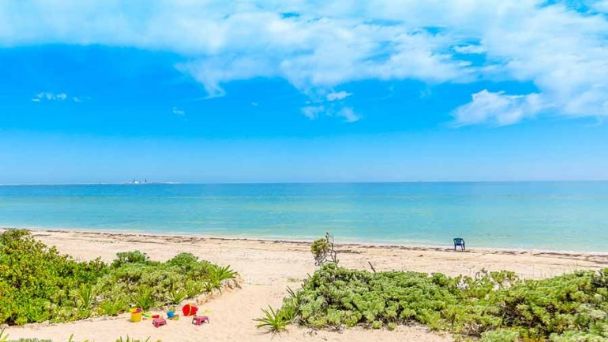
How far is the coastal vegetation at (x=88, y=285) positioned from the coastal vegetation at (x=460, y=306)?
3.02 meters

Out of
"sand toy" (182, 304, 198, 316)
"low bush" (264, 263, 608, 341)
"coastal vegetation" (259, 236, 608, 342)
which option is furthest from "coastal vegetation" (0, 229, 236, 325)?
"low bush" (264, 263, 608, 341)

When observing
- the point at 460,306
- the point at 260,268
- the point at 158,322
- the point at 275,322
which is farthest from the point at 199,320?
the point at 260,268

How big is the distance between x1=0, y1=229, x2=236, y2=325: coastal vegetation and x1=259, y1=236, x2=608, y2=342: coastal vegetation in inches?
119

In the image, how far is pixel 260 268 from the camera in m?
17.5

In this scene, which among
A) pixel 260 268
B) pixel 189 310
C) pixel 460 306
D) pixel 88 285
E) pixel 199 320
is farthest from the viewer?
pixel 260 268

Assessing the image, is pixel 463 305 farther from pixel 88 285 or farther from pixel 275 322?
pixel 88 285

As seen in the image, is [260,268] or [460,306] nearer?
[460,306]

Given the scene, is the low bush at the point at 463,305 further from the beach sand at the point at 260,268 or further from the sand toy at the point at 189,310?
the sand toy at the point at 189,310

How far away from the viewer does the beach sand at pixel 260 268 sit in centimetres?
907

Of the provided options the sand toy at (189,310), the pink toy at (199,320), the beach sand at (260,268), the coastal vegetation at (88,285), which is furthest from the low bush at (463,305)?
the coastal vegetation at (88,285)

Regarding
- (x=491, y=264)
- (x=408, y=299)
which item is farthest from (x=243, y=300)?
(x=491, y=264)

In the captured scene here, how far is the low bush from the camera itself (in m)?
8.18

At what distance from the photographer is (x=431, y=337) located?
348 inches

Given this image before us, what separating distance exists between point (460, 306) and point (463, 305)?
40cm
